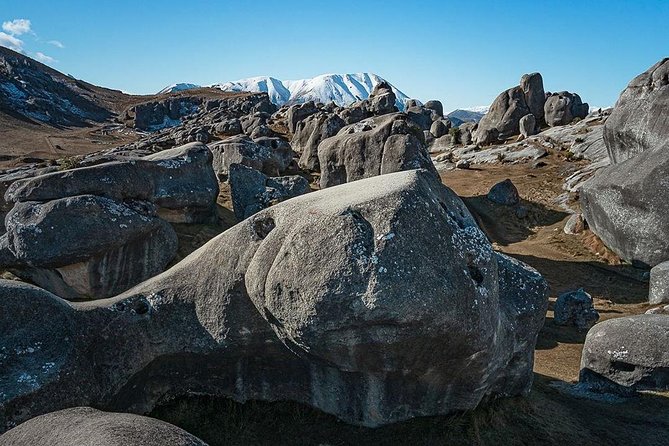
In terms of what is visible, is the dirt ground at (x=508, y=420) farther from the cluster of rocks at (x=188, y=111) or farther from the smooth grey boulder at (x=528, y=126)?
the cluster of rocks at (x=188, y=111)

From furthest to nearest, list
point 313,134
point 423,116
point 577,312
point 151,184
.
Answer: point 423,116 < point 313,134 < point 151,184 < point 577,312

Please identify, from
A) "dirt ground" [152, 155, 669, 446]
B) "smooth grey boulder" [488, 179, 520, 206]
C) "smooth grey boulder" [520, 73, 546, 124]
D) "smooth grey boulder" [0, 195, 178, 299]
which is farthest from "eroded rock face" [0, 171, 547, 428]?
"smooth grey boulder" [520, 73, 546, 124]

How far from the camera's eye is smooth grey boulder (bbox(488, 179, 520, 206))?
3131 cm

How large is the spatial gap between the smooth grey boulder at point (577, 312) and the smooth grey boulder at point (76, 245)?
45.7 ft

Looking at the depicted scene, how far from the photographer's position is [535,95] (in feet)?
192

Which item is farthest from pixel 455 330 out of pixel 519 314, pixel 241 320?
pixel 241 320

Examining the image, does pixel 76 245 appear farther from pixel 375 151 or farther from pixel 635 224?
pixel 635 224

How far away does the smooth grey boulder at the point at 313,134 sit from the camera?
141ft

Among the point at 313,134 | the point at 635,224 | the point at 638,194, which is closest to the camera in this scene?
the point at 638,194

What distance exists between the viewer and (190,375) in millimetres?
8477

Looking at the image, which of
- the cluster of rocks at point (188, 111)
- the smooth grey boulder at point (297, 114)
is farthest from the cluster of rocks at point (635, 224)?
the cluster of rocks at point (188, 111)

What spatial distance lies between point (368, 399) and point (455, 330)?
2.03 m

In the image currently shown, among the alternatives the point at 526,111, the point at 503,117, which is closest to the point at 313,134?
the point at 503,117

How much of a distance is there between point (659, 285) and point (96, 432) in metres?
20.0
